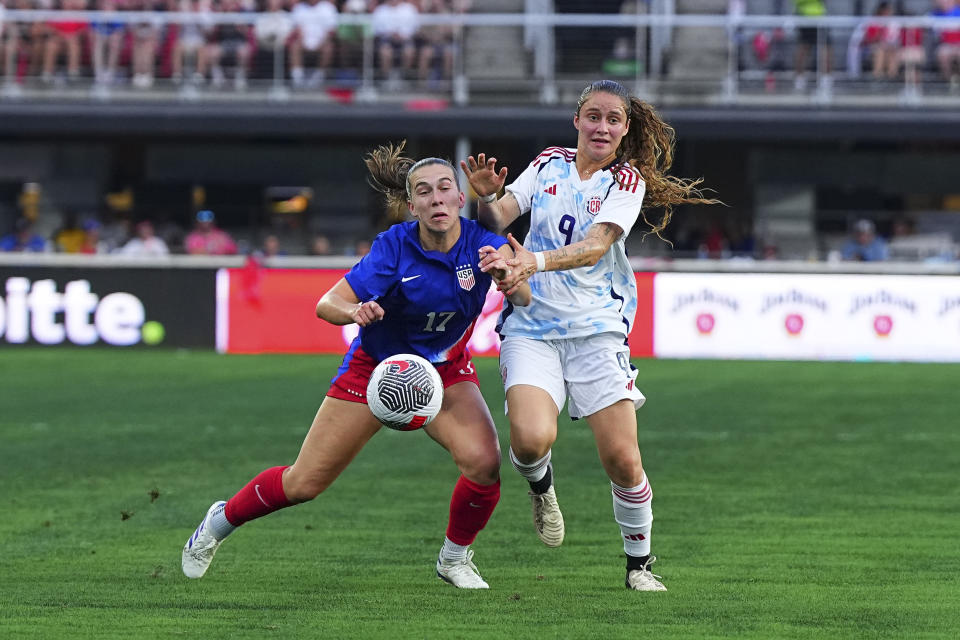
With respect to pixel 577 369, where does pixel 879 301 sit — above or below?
below

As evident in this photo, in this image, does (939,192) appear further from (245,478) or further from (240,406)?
(245,478)

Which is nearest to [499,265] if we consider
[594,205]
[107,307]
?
[594,205]

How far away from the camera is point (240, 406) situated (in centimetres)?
1470

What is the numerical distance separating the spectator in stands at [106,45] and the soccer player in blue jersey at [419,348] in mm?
19605

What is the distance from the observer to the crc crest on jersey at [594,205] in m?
6.49

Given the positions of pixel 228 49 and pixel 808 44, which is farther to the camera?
pixel 228 49

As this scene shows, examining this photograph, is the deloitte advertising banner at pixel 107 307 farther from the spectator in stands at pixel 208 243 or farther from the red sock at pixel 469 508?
the red sock at pixel 469 508

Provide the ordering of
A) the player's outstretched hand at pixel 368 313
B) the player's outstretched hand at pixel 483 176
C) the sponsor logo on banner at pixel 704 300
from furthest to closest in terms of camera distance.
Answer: the sponsor logo on banner at pixel 704 300
the player's outstretched hand at pixel 483 176
the player's outstretched hand at pixel 368 313

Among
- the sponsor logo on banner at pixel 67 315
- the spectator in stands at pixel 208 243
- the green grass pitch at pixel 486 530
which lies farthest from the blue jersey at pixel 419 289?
the spectator in stands at pixel 208 243

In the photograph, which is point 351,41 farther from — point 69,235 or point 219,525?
→ point 219,525

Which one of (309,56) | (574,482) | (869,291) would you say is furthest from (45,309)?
(574,482)

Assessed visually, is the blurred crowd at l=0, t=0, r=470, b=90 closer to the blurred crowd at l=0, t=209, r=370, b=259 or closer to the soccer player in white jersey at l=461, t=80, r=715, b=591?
the blurred crowd at l=0, t=209, r=370, b=259

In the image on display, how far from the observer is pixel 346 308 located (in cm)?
591

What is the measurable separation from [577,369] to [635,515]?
2.26 feet
